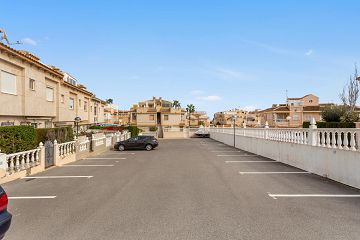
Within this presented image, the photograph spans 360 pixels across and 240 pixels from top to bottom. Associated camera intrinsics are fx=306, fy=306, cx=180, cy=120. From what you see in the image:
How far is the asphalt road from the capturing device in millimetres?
5473

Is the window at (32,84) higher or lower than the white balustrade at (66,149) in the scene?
higher

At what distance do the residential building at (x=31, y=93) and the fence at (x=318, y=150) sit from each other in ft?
55.7

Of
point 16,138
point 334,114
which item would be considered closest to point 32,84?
point 16,138

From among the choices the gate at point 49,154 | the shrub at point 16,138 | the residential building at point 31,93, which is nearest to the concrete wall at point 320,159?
the gate at point 49,154

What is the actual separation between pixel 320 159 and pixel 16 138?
43.0 feet

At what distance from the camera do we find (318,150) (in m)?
11.9

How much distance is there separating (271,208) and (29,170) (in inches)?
415

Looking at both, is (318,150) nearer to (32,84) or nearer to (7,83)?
(7,83)

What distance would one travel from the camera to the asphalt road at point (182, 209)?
5473mm

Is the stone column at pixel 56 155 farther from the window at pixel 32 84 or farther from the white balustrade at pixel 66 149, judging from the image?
the window at pixel 32 84

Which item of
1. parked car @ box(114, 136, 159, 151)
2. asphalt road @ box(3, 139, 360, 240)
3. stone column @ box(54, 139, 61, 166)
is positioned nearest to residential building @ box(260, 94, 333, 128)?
parked car @ box(114, 136, 159, 151)

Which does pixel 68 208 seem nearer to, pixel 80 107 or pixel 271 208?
pixel 271 208

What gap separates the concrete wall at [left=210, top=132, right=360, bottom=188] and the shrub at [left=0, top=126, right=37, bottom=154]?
12.8 m

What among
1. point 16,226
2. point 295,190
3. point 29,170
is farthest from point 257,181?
point 29,170
